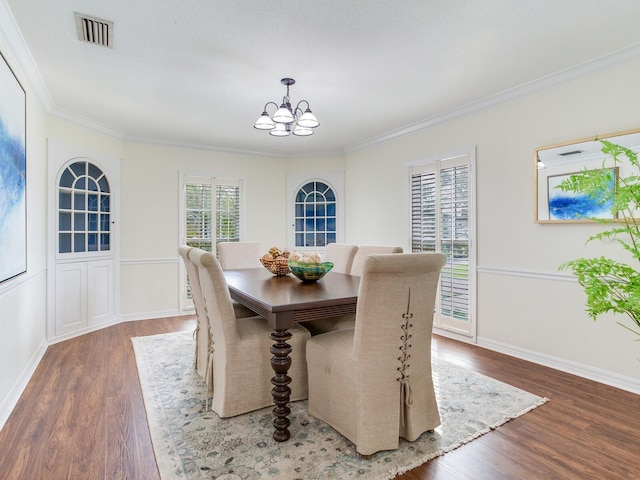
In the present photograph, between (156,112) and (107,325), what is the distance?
265 centimetres

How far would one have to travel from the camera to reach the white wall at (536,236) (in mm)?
2787

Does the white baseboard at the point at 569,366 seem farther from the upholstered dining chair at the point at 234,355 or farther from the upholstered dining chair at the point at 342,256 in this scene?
the upholstered dining chair at the point at 234,355

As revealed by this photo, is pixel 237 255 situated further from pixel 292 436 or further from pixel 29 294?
pixel 292 436

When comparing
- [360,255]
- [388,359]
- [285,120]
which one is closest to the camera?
[388,359]

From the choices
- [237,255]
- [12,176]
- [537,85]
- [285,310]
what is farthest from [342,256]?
[12,176]

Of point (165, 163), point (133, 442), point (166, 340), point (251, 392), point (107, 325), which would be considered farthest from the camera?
point (165, 163)

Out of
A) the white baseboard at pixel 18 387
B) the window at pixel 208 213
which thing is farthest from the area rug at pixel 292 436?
the window at pixel 208 213

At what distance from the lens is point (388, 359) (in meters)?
1.88

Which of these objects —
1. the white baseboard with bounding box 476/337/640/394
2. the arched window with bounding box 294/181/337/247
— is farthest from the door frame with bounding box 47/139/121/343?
the white baseboard with bounding box 476/337/640/394

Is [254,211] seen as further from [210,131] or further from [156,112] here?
[156,112]

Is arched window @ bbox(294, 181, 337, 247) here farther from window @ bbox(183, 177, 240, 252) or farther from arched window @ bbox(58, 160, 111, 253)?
arched window @ bbox(58, 160, 111, 253)

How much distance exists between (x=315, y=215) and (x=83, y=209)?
10.4 feet

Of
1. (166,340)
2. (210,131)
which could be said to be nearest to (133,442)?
(166,340)

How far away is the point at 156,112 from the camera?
396cm
